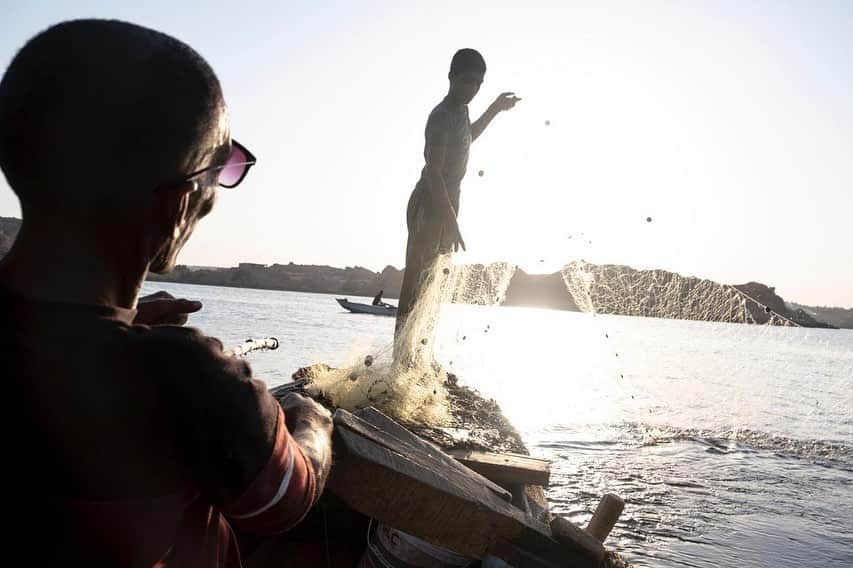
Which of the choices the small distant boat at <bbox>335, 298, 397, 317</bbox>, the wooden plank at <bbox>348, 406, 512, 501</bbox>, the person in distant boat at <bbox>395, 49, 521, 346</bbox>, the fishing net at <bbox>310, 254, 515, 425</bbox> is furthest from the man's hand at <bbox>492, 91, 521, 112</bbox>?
the small distant boat at <bbox>335, 298, 397, 317</bbox>

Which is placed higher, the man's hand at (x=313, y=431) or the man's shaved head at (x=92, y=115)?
the man's shaved head at (x=92, y=115)

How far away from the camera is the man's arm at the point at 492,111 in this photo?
7102 millimetres

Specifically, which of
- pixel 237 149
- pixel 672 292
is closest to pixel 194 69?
pixel 237 149

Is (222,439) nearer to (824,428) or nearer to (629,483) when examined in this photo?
(629,483)

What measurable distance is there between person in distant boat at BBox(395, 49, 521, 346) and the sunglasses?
4.69 m

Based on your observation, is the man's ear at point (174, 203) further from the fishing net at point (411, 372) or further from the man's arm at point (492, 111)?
the man's arm at point (492, 111)

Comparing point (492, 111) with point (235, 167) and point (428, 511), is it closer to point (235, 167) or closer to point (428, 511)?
point (428, 511)

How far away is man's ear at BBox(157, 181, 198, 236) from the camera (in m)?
1.34

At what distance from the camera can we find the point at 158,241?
4.58ft

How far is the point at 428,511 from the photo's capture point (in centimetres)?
214

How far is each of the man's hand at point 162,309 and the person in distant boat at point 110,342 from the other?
31 cm

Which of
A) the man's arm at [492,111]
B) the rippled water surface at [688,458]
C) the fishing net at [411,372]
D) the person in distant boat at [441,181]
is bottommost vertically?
the rippled water surface at [688,458]

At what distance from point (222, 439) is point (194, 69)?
729 millimetres

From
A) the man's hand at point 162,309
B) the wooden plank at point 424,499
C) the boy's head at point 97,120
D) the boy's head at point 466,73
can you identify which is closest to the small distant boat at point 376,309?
the boy's head at point 466,73
